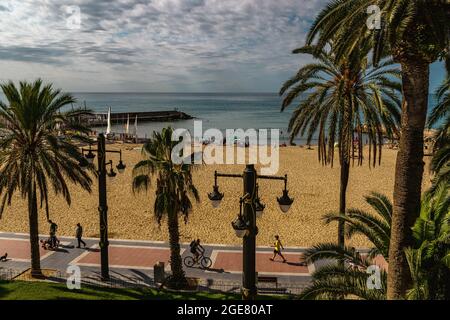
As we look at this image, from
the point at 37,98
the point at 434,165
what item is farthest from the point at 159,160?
the point at 434,165

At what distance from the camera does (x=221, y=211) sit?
984 inches

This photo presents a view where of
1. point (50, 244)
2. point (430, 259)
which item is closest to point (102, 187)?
point (50, 244)

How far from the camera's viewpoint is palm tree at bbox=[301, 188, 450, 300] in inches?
303

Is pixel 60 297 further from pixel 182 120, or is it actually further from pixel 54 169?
pixel 182 120

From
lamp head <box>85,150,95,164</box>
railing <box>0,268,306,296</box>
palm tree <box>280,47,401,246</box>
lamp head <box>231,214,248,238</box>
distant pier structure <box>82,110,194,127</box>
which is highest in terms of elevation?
distant pier structure <box>82,110,194,127</box>

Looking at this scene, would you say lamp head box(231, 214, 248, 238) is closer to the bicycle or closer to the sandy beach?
the sandy beach

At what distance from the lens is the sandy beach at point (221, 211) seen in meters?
20.8

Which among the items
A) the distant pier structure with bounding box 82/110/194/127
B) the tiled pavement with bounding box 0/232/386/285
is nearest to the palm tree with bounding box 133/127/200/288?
the tiled pavement with bounding box 0/232/386/285

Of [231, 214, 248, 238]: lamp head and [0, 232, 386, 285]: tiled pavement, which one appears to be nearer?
[231, 214, 248, 238]: lamp head

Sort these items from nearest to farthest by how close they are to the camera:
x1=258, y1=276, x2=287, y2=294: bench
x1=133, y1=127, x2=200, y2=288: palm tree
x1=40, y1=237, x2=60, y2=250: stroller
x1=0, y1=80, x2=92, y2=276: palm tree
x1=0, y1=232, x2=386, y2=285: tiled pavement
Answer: x1=133, y1=127, x2=200, y2=288: palm tree → x1=0, y1=80, x2=92, y2=276: palm tree → x1=258, y1=276, x2=287, y2=294: bench → x1=0, y1=232, x2=386, y2=285: tiled pavement → x1=40, y1=237, x2=60, y2=250: stroller

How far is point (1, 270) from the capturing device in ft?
50.9

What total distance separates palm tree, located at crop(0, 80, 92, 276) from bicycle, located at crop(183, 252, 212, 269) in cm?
551

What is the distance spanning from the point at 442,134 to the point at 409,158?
8212 mm

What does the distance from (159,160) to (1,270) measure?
8393 millimetres
